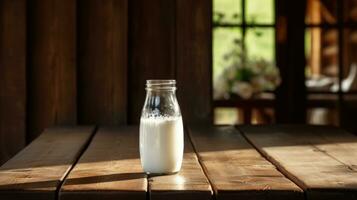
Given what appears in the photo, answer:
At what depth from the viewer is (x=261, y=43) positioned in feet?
12.3

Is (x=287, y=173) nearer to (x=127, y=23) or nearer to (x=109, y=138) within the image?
(x=109, y=138)

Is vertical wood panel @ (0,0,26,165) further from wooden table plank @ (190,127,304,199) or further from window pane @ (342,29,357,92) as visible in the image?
window pane @ (342,29,357,92)

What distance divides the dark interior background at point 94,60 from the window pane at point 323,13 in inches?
50.9

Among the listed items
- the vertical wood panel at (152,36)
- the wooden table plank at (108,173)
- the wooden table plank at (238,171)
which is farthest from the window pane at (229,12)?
the wooden table plank at (108,173)

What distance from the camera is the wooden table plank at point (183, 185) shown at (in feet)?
3.81

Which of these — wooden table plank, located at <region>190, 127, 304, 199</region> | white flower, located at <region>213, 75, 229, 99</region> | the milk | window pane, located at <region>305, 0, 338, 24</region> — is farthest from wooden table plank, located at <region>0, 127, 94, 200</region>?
window pane, located at <region>305, 0, 338, 24</region>

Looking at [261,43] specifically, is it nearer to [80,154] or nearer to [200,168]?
[80,154]

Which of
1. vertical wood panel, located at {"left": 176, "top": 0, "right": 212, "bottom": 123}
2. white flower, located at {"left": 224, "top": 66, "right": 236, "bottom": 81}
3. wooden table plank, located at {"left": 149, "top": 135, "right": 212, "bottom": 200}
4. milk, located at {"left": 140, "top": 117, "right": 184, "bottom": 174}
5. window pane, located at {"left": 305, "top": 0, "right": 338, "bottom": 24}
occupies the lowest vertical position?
wooden table plank, located at {"left": 149, "top": 135, "right": 212, "bottom": 200}

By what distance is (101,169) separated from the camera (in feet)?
4.63

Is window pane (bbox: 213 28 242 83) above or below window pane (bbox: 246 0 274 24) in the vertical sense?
below

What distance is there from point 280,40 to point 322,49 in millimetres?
→ 626

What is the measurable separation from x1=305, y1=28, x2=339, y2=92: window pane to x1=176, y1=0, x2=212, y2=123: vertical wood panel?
131 cm

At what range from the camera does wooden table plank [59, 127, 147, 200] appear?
1166 millimetres

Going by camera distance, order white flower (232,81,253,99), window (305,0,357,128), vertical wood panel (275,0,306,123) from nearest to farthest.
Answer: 1. vertical wood panel (275,0,306,123)
2. window (305,0,357,128)
3. white flower (232,81,253,99)
